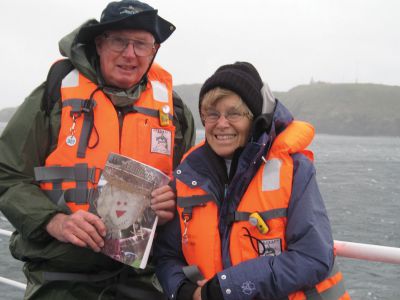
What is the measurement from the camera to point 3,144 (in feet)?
7.32

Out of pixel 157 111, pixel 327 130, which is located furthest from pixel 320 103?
pixel 157 111

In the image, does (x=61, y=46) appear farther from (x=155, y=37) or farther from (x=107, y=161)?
(x=107, y=161)

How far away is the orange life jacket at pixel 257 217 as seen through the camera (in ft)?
6.47

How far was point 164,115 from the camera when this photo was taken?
2.58m

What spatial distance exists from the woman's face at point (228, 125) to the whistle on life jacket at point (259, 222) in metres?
0.34

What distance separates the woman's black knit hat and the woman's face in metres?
0.04

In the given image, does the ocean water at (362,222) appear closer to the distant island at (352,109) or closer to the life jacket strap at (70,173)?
the life jacket strap at (70,173)

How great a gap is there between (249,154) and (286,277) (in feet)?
1.83

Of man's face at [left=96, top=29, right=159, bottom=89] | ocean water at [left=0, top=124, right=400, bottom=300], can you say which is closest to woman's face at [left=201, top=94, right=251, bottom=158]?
man's face at [left=96, top=29, right=159, bottom=89]

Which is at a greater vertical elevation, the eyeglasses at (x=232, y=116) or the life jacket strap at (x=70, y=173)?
the eyeglasses at (x=232, y=116)

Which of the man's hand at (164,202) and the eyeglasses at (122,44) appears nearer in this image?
the man's hand at (164,202)

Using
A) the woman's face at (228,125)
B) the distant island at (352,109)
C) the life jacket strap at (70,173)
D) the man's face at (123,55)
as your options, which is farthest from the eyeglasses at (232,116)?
the distant island at (352,109)

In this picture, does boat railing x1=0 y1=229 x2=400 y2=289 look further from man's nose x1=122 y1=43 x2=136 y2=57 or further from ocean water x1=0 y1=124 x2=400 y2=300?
ocean water x1=0 y1=124 x2=400 y2=300

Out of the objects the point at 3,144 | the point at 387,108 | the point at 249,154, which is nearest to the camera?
the point at 249,154
